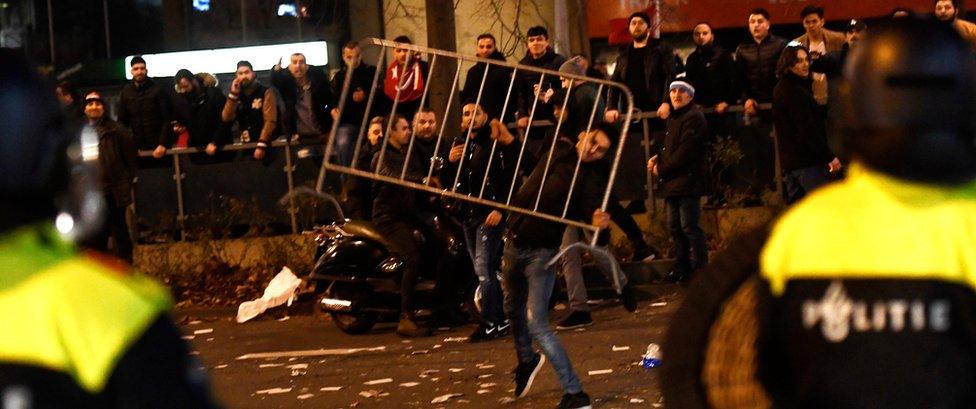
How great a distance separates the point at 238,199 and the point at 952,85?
43.3 feet

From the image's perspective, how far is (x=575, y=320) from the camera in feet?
38.1

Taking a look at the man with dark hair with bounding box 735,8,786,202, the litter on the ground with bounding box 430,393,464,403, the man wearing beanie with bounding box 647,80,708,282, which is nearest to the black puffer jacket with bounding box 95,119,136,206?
the man wearing beanie with bounding box 647,80,708,282

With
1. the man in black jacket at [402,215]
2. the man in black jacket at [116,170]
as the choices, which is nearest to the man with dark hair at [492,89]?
the man in black jacket at [402,215]

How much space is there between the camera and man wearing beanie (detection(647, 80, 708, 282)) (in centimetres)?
1288

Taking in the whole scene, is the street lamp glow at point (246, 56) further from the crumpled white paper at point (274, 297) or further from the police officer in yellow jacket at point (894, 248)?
the police officer in yellow jacket at point (894, 248)

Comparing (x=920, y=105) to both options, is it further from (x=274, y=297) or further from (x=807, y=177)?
(x=274, y=297)

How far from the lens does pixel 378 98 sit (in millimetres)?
13953

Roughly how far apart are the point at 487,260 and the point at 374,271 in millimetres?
1092

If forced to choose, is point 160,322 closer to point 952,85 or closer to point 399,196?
point 952,85

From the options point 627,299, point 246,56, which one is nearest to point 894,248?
point 627,299

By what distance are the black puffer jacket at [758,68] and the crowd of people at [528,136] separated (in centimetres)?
1

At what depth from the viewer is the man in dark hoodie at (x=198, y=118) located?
15.8 meters

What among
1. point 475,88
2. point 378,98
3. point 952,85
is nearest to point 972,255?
point 952,85

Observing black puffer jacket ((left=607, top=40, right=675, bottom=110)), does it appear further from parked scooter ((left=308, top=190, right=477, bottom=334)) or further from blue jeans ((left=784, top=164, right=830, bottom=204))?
parked scooter ((left=308, top=190, right=477, bottom=334))
